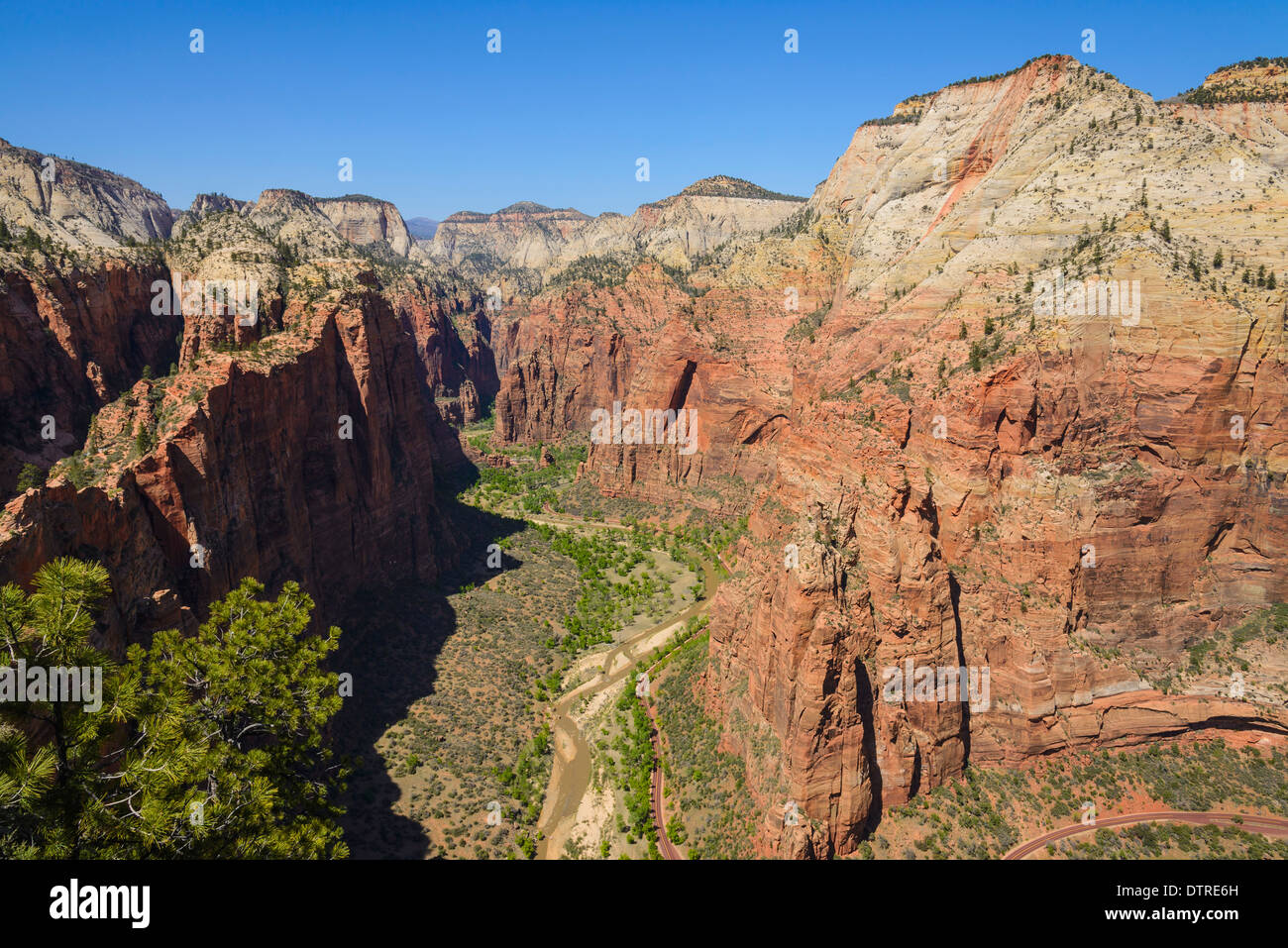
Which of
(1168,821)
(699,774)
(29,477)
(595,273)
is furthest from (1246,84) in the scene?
(595,273)

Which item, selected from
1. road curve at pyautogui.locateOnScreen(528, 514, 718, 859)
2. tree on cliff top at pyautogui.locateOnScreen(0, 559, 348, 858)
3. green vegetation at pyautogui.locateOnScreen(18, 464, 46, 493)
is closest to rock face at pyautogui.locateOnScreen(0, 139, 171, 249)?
green vegetation at pyautogui.locateOnScreen(18, 464, 46, 493)

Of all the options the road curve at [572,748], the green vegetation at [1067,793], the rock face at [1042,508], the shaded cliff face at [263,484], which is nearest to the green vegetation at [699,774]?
the rock face at [1042,508]

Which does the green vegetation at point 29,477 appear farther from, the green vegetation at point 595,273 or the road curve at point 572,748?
the green vegetation at point 595,273

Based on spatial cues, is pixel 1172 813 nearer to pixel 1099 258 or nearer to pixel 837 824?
pixel 837 824

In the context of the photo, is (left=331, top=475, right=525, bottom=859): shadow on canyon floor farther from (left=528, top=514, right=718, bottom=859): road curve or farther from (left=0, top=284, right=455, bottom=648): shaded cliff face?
(left=528, top=514, right=718, bottom=859): road curve
